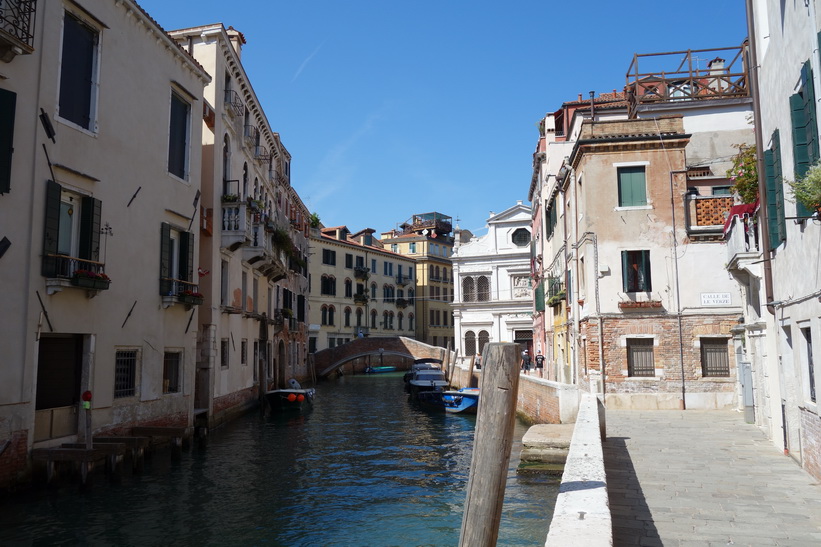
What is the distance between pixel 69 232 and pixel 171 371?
446cm

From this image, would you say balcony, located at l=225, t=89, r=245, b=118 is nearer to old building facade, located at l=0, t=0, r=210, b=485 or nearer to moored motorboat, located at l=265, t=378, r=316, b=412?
old building facade, located at l=0, t=0, r=210, b=485

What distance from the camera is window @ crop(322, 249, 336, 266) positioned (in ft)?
159

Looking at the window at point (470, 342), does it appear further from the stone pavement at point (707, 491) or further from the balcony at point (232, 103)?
the stone pavement at point (707, 491)

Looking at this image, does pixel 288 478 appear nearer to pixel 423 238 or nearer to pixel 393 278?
pixel 393 278

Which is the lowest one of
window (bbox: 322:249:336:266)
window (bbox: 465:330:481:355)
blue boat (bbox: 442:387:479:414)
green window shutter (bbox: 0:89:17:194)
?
blue boat (bbox: 442:387:479:414)

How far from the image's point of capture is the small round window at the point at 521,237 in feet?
142

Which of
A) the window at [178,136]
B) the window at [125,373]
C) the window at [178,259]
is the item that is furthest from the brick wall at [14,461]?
the window at [178,136]

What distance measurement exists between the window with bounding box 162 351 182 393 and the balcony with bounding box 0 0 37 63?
667 centimetres

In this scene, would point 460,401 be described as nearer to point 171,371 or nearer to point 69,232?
point 171,371

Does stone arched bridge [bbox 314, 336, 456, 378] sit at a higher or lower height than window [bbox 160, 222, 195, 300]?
lower

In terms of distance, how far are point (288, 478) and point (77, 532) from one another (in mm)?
4443

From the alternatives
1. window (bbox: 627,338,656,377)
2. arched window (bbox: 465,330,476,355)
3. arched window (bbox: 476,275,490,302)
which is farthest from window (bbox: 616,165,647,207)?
arched window (bbox: 465,330,476,355)

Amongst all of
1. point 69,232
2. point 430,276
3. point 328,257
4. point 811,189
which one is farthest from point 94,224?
point 430,276

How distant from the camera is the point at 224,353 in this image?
18609 mm
